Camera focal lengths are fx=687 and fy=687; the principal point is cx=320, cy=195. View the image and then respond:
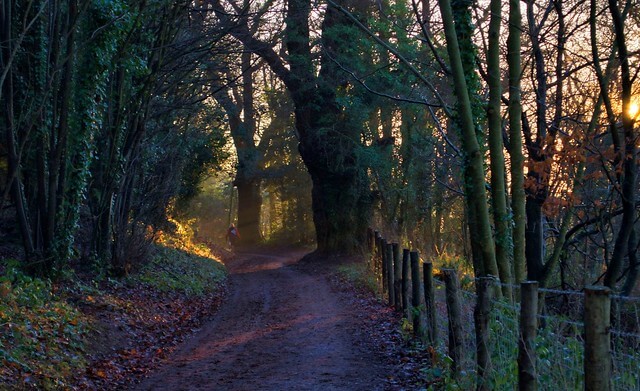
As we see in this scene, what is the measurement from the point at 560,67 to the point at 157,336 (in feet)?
29.5

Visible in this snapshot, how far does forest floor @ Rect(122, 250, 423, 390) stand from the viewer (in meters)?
8.79

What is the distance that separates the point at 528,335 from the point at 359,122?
831 inches

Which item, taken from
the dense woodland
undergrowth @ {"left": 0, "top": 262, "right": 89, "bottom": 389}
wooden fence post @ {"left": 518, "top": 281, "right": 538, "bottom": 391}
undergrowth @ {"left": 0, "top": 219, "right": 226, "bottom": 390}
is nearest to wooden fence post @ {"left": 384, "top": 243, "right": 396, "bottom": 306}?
the dense woodland

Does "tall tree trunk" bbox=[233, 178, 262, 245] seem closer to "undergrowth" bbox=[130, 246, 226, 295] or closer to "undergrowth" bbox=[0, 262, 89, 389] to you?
"undergrowth" bbox=[130, 246, 226, 295]

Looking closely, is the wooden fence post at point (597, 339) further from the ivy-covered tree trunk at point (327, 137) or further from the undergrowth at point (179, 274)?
the ivy-covered tree trunk at point (327, 137)

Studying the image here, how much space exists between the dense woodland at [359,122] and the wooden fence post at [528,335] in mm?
4640

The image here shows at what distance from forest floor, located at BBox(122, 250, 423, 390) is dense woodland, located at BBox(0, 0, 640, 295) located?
2348 millimetres

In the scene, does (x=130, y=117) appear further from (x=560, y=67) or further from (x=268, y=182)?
(x=268, y=182)

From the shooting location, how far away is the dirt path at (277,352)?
877 cm

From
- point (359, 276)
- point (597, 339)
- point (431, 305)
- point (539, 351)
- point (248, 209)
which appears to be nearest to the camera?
point (597, 339)

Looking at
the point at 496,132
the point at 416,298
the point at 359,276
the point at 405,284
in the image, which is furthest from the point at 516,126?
the point at 359,276

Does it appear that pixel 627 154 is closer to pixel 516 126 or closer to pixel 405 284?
pixel 516 126

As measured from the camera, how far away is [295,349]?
36.1ft

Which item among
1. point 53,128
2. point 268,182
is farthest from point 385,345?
point 268,182
